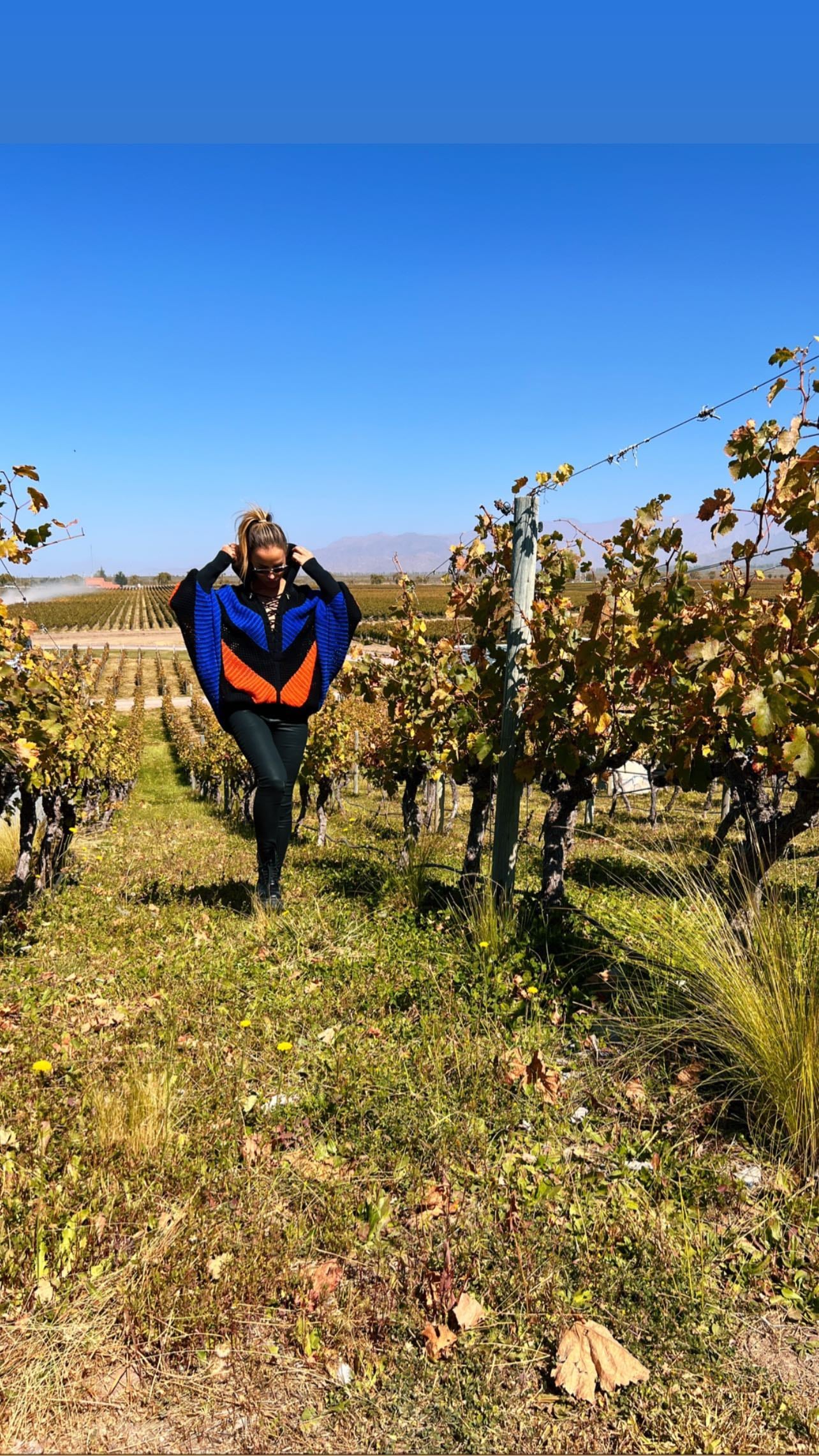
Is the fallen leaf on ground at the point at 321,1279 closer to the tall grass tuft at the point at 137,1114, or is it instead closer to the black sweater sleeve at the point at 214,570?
the tall grass tuft at the point at 137,1114

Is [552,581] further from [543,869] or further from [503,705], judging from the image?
[543,869]

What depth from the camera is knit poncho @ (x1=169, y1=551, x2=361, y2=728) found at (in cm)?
436

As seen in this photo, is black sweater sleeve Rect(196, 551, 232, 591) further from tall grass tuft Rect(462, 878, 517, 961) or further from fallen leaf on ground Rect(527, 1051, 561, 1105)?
fallen leaf on ground Rect(527, 1051, 561, 1105)

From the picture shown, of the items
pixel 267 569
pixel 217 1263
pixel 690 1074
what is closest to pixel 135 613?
pixel 267 569

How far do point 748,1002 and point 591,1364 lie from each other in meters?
1.33

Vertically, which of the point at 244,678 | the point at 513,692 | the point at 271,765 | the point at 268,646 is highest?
the point at 268,646

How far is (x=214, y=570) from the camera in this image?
4.39 m

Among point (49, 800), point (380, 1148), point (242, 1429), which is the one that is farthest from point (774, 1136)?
point (49, 800)

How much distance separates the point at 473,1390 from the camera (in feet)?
6.22

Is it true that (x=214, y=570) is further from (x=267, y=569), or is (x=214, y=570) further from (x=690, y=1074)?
(x=690, y=1074)

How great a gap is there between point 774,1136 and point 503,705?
2.57m

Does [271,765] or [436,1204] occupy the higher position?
[271,765]

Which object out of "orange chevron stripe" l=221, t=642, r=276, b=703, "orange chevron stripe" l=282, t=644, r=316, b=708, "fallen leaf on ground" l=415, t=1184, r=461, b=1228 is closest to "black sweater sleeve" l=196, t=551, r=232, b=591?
"orange chevron stripe" l=221, t=642, r=276, b=703

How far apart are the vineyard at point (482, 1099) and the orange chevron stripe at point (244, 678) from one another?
109cm
